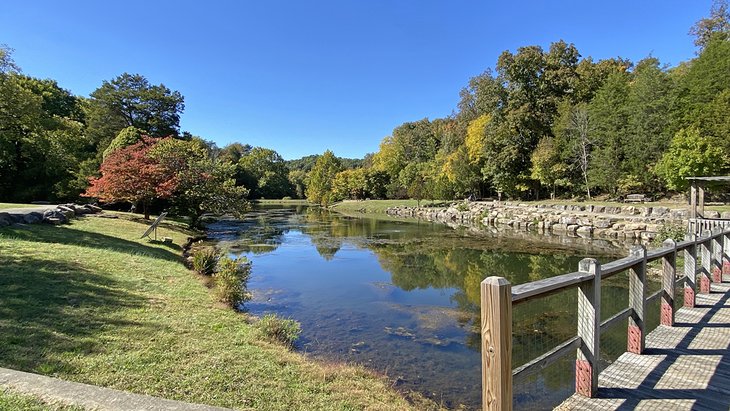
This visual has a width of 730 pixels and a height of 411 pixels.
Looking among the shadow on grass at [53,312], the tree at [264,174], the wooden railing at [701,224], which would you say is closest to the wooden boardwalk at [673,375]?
the shadow on grass at [53,312]

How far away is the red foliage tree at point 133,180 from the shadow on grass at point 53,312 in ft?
37.2

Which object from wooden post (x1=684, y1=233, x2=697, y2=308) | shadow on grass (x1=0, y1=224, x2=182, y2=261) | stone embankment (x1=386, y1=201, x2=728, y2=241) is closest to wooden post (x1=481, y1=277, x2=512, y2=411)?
wooden post (x1=684, y1=233, x2=697, y2=308)

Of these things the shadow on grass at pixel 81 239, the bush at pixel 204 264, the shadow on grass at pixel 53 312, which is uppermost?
the shadow on grass at pixel 81 239

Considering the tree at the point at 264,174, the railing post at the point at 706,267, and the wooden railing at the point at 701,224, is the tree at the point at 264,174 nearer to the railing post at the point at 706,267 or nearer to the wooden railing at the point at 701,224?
the wooden railing at the point at 701,224

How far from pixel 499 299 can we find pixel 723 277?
8765 millimetres

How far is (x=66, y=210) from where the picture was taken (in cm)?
1563

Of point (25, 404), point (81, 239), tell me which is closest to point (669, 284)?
point (25, 404)

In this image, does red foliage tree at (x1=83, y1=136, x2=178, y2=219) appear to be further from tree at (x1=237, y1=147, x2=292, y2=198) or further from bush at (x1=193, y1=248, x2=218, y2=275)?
tree at (x1=237, y1=147, x2=292, y2=198)

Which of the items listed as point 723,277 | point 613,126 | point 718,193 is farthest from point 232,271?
point 613,126

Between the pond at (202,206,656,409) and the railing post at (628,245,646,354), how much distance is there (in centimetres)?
122

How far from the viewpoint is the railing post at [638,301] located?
4129 millimetres

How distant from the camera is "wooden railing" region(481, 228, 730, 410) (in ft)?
7.77

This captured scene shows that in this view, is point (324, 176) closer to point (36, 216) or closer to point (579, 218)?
point (579, 218)

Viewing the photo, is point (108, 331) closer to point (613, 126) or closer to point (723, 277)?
point (723, 277)
